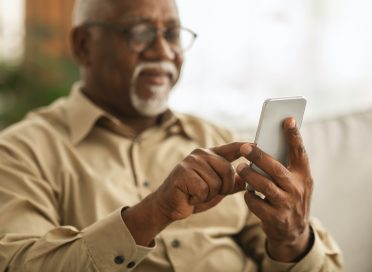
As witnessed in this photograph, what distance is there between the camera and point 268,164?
115 centimetres

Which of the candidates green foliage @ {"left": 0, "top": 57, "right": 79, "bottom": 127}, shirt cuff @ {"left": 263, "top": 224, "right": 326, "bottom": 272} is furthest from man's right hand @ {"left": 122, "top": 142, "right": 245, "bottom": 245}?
green foliage @ {"left": 0, "top": 57, "right": 79, "bottom": 127}

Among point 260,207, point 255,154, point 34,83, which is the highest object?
point 255,154

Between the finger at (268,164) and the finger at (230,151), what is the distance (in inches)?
1.7

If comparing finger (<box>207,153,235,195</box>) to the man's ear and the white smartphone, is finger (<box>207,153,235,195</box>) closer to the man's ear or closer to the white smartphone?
the white smartphone

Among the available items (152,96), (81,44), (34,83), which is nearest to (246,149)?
(152,96)

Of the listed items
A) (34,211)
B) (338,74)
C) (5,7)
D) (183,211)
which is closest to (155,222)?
(183,211)

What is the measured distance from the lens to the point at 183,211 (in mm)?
1221

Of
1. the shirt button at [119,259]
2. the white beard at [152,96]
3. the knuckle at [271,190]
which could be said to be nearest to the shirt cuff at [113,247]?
the shirt button at [119,259]

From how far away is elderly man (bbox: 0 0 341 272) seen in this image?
3.99ft

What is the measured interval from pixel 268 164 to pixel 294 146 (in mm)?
87

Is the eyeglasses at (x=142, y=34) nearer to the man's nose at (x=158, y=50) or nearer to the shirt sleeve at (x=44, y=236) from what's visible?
the man's nose at (x=158, y=50)

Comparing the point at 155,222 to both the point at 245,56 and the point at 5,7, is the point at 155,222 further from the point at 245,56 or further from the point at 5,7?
the point at 5,7

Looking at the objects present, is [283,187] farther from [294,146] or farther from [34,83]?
[34,83]

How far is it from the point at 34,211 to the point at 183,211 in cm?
38
